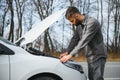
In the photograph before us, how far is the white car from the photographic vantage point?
6535mm

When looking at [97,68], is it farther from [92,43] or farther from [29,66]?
[29,66]

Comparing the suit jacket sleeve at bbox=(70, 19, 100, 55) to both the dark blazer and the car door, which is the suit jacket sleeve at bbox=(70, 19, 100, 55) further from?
the car door

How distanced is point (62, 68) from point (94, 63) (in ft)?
1.78

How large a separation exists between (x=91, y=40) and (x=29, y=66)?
1087 millimetres

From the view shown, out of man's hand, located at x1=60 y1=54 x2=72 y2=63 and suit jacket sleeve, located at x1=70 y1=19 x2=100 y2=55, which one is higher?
suit jacket sleeve, located at x1=70 y1=19 x2=100 y2=55

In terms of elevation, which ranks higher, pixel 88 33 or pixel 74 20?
pixel 74 20

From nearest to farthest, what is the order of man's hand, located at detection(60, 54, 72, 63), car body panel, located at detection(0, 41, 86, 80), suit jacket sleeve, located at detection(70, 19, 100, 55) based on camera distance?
man's hand, located at detection(60, 54, 72, 63), suit jacket sleeve, located at detection(70, 19, 100, 55), car body panel, located at detection(0, 41, 86, 80)

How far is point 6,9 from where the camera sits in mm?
36938

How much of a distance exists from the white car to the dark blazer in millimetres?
455

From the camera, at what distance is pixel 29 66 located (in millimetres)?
6609

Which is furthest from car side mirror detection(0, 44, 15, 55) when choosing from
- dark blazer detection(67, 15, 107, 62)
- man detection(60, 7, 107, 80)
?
dark blazer detection(67, 15, 107, 62)

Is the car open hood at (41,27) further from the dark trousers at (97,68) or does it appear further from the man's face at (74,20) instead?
the dark trousers at (97,68)

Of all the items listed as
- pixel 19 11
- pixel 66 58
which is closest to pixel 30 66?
pixel 66 58

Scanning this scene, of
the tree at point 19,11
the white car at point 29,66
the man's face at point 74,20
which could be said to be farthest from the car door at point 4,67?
the tree at point 19,11
